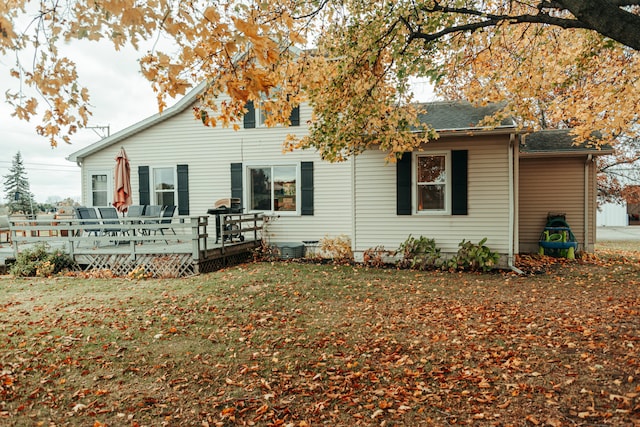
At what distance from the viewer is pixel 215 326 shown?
5.54 meters

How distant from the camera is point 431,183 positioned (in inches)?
405

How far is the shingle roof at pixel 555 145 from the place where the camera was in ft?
37.3

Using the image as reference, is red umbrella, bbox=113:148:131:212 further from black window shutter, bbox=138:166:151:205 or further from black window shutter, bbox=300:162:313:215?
black window shutter, bbox=300:162:313:215

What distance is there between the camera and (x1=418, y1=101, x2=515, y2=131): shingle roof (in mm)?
9688

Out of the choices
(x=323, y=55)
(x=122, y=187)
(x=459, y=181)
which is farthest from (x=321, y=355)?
(x=122, y=187)

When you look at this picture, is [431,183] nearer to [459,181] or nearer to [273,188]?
[459,181]

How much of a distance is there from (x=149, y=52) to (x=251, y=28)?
1.29 metres

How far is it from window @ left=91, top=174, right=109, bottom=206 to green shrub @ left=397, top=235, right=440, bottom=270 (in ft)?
33.6

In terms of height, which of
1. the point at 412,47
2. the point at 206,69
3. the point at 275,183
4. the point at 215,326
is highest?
the point at 412,47

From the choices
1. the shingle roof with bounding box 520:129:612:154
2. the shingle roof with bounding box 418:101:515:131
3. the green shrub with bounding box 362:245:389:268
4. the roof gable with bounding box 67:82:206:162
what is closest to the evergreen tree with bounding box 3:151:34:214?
the roof gable with bounding box 67:82:206:162

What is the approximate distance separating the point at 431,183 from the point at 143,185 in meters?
9.30

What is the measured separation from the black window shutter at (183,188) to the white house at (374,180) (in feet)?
0.11

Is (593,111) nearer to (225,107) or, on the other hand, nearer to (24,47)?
(225,107)

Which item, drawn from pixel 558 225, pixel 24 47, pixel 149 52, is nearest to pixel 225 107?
pixel 149 52
